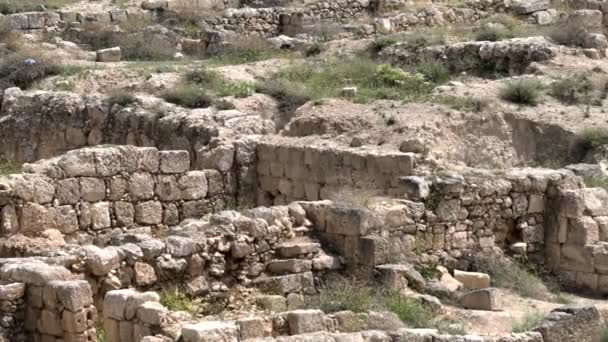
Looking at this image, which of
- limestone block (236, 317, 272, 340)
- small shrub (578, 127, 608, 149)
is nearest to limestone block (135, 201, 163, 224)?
small shrub (578, 127, 608, 149)

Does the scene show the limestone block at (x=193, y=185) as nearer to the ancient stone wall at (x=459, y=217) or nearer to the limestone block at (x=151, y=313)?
the ancient stone wall at (x=459, y=217)

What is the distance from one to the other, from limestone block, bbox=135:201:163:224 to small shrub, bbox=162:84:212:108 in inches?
118

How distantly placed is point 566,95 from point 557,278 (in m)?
4.26

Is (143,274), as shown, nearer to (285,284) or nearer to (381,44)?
(285,284)

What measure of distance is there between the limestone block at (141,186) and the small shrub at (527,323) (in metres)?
5.85

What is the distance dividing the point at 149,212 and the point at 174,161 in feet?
2.26

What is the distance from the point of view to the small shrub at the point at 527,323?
17.1 m

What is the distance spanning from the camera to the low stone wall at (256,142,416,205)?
22.3 meters

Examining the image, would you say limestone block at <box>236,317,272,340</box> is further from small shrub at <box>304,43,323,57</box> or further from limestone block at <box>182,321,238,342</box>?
small shrub at <box>304,43,323,57</box>

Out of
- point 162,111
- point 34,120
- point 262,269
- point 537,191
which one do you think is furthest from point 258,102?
point 262,269

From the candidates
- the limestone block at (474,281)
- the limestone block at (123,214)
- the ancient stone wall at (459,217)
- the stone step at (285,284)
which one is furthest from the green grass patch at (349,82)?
the stone step at (285,284)

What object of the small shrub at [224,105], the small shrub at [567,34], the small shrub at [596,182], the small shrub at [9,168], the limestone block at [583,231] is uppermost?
the small shrub at [567,34]

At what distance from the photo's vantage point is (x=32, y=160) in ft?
84.7

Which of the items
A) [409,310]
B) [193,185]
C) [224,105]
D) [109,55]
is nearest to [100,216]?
[193,185]
